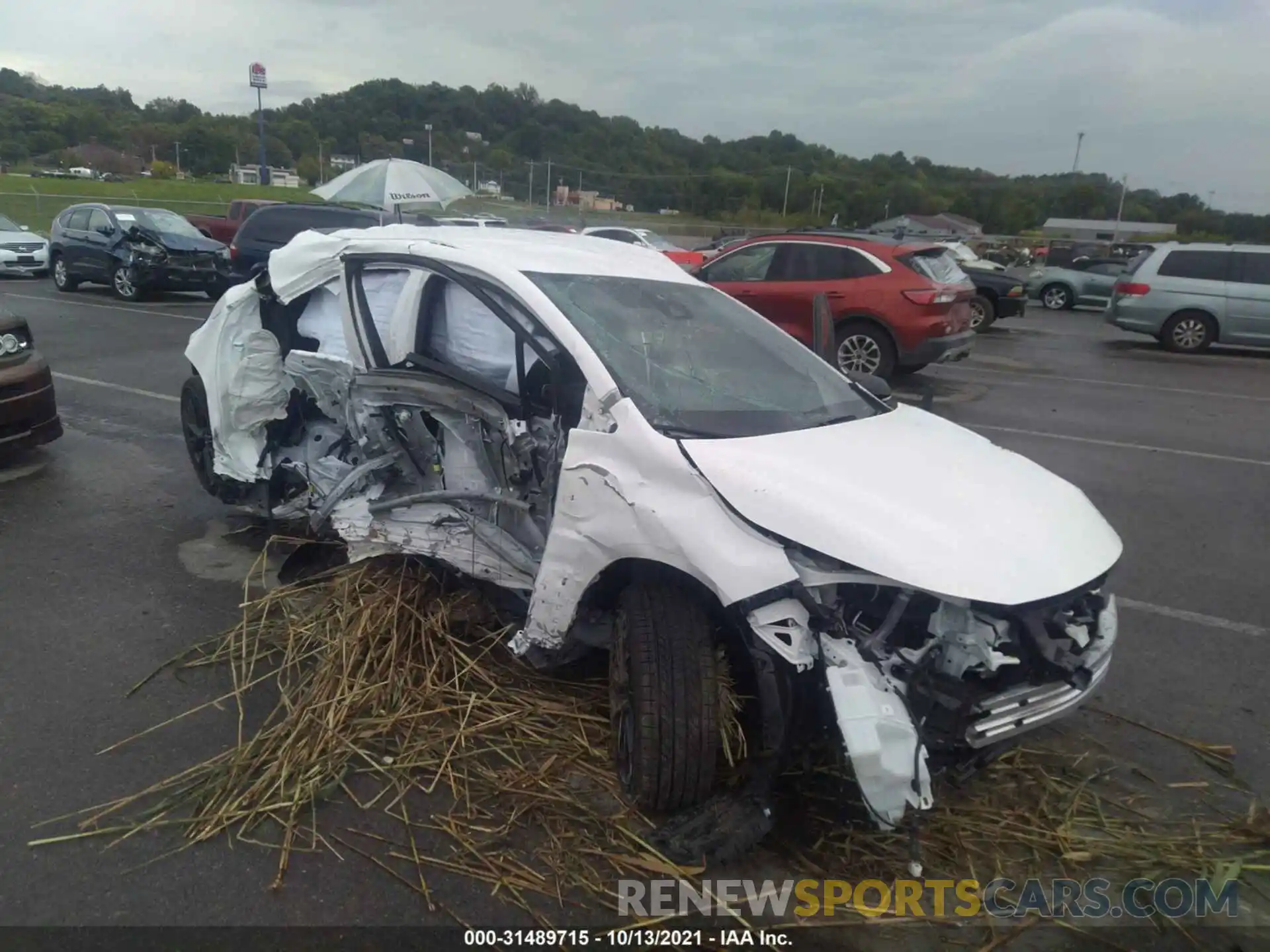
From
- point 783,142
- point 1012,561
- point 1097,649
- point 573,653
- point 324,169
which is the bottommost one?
point 573,653

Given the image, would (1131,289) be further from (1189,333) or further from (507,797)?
(507,797)

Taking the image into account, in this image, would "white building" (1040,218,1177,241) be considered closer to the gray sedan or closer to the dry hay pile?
the gray sedan

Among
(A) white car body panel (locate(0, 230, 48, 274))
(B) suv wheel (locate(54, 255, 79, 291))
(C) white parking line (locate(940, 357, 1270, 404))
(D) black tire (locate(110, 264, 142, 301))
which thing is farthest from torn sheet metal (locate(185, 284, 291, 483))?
(A) white car body panel (locate(0, 230, 48, 274))

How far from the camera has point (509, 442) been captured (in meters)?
3.67

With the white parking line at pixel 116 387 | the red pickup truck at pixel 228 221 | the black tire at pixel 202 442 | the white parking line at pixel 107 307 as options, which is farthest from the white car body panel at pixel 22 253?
the black tire at pixel 202 442

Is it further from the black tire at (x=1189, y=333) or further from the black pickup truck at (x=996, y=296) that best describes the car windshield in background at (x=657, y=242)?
the black tire at (x=1189, y=333)

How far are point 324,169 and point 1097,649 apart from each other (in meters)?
44.6

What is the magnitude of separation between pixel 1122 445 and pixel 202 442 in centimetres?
772

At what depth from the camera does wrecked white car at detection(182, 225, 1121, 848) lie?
9.07 feet

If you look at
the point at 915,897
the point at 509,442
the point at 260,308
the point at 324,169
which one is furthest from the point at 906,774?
the point at 324,169

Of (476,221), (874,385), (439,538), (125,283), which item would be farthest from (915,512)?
(476,221)

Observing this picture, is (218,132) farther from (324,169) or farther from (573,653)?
(573,653)

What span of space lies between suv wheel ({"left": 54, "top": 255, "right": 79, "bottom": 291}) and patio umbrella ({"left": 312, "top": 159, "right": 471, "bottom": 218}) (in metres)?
5.22

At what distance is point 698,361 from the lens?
3748 millimetres
